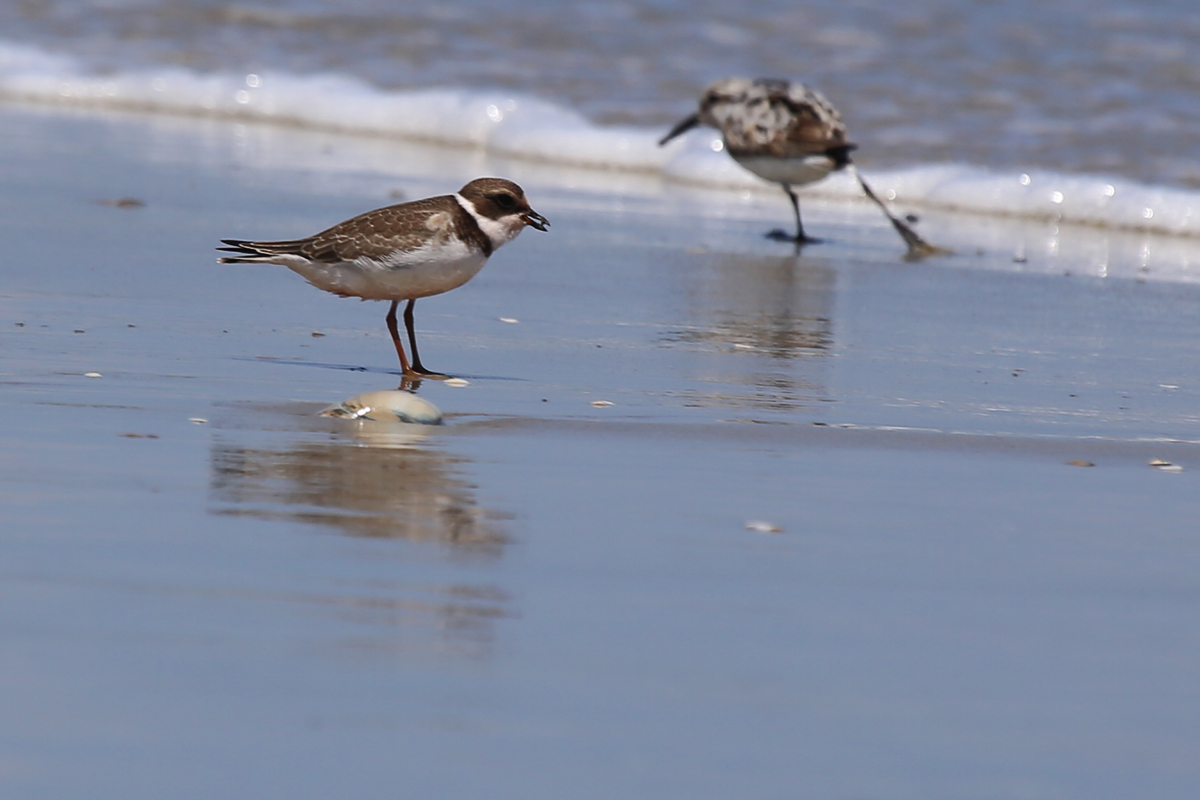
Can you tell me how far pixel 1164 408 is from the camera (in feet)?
18.6

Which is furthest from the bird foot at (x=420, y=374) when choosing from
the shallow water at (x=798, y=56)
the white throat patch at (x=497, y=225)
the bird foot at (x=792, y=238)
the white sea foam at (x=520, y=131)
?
the shallow water at (x=798, y=56)

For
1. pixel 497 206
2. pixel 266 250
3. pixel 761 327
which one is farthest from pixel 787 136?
pixel 266 250

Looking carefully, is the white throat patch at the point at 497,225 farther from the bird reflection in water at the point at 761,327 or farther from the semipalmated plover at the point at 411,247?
the bird reflection in water at the point at 761,327

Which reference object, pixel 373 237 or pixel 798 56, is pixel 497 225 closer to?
pixel 373 237

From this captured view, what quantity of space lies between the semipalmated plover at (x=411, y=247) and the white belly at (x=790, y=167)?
518cm

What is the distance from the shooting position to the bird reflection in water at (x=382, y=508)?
307cm

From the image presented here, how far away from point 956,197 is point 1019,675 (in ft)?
30.9

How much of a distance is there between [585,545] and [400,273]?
215 cm

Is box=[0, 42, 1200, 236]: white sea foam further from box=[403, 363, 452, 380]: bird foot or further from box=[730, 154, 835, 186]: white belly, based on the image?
box=[403, 363, 452, 380]: bird foot

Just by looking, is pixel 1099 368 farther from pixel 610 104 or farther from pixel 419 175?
pixel 610 104

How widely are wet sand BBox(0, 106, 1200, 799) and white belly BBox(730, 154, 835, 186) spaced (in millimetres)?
3192

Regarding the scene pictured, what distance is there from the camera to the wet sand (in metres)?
2.59

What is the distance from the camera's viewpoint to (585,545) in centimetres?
364

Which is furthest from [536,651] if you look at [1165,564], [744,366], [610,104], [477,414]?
[610,104]
